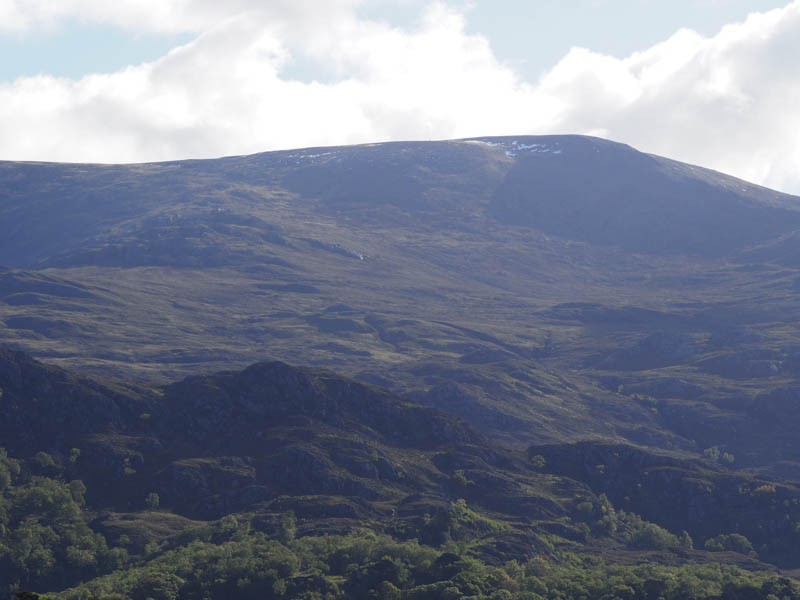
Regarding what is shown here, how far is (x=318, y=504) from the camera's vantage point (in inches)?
5143

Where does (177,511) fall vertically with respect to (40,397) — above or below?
below

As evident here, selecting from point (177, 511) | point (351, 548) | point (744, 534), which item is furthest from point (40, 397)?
point (744, 534)

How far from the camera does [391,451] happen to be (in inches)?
6122

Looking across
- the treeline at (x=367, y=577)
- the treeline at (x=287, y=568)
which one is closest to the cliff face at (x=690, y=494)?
the treeline at (x=287, y=568)

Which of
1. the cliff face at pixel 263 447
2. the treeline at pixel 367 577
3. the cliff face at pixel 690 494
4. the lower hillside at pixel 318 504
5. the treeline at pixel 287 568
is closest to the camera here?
the treeline at pixel 367 577

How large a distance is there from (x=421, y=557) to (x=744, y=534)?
66.6m

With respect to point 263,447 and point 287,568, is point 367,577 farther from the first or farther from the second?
point 263,447

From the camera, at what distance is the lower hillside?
103750mm

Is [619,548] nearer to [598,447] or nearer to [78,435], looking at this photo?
[598,447]

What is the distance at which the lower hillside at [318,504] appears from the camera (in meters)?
104

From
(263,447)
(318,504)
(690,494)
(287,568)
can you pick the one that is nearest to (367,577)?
(287,568)

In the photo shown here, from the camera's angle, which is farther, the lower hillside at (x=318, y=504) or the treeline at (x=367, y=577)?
the lower hillside at (x=318, y=504)

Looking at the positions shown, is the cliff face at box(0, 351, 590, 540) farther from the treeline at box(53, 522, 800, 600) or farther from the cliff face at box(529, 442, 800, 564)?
the treeline at box(53, 522, 800, 600)

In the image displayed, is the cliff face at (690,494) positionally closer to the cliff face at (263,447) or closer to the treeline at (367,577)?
the cliff face at (263,447)
